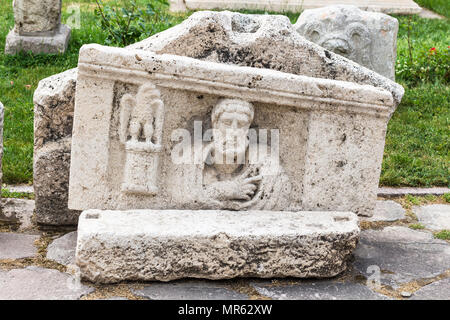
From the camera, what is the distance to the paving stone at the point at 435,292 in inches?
128

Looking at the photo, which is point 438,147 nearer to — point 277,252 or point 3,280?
point 277,252

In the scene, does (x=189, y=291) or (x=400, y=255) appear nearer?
(x=189, y=291)

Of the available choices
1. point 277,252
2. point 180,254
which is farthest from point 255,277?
point 180,254

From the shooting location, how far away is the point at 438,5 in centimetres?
1043

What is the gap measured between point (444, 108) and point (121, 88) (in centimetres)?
384

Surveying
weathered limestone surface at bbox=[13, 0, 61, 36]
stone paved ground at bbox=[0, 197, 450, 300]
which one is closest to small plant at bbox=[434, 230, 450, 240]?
stone paved ground at bbox=[0, 197, 450, 300]

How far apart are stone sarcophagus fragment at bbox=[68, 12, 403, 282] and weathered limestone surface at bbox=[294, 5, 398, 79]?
7.85 feet

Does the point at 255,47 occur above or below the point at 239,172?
above

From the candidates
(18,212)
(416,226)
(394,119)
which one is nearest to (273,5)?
(394,119)

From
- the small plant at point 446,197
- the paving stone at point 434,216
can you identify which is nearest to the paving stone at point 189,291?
the paving stone at point 434,216

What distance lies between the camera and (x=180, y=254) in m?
3.21

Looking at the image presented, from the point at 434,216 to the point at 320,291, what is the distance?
4.55ft

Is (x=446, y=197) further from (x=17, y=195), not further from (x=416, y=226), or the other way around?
(x=17, y=195)

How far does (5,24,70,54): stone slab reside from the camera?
22.2 ft
